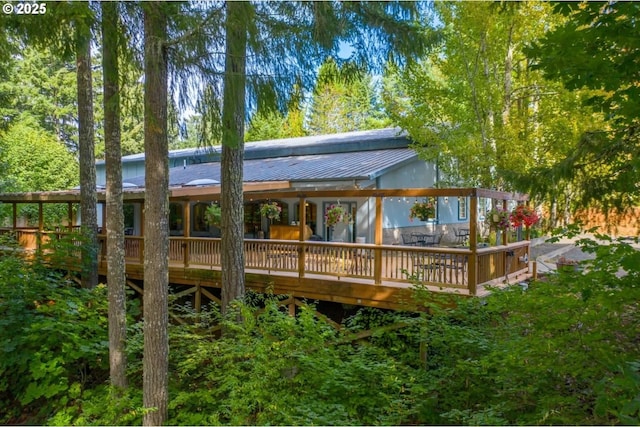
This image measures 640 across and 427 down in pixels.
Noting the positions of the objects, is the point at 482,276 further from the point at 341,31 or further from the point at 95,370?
the point at 95,370

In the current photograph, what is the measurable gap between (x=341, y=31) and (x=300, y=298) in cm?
546

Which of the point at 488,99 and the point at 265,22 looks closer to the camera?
the point at 265,22

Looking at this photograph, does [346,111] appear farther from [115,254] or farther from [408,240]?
[115,254]

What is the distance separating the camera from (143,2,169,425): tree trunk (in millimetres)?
4520

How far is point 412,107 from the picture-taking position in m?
14.1

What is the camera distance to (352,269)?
805 centimetres

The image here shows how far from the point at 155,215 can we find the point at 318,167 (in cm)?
956

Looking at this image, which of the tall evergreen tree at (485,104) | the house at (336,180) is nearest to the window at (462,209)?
the house at (336,180)

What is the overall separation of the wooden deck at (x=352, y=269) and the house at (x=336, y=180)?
116 cm

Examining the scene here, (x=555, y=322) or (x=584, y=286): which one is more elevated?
(x=584, y=286)

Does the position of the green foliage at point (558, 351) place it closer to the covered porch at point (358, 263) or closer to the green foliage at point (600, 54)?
the green foliage at point (600, 54)

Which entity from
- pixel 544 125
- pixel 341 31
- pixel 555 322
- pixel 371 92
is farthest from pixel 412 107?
pixel 371 92

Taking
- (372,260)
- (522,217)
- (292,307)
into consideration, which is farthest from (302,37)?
(522,217)

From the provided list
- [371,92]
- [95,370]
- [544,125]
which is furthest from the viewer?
[371,92]
